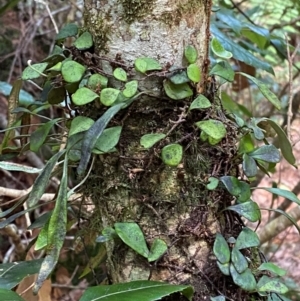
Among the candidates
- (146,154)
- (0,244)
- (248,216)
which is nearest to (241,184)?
(248,216)

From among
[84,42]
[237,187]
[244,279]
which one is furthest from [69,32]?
[244,279]

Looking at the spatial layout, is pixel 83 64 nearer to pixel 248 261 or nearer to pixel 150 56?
pixel 150 56

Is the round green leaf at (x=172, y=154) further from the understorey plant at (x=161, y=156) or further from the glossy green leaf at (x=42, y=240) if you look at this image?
the glossy green leaf at (x=42, y=240)

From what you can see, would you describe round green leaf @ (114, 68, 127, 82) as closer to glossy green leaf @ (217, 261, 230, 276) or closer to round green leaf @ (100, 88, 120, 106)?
round green leaf @ (100, 88, 120, 106)

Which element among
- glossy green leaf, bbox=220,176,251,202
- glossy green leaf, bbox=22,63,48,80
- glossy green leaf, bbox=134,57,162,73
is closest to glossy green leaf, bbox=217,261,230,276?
glossy green leaf, bbox=220,176,251,202

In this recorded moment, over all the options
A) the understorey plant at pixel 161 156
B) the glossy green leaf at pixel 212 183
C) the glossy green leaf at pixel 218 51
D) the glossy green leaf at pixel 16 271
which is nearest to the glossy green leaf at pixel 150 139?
the understorey plant at pixel 161 156
